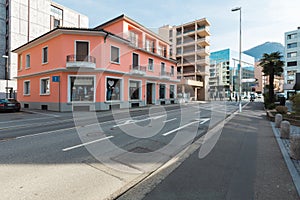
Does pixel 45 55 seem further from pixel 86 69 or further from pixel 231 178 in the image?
pixel 231 178

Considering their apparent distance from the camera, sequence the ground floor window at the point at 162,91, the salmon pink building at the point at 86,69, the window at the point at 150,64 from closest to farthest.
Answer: the salmon pink building at the point at 86,69, the window at the point at 150,64, the ground floor window at the point at 162,91

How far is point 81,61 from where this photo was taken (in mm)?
16094

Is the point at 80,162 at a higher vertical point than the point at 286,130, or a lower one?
lower

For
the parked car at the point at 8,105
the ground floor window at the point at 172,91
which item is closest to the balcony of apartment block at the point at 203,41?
the ground floor window at the point at 172,91

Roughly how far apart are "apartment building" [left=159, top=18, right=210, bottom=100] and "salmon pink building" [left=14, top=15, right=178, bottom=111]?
22456 millimetres

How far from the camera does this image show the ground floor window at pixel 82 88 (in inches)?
655

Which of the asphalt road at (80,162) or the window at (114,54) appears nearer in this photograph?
the asphalt road at (80,162)

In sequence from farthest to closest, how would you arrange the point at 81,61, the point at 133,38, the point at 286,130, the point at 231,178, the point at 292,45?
the point at 292,45 → the point at 133,38 → the point at 81,61 → the point at 286,130 → the point at 231,178

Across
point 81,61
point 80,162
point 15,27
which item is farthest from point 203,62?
point 80,162

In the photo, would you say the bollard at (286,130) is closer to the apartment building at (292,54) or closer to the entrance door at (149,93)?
Answer: the entrance door at (149,93)

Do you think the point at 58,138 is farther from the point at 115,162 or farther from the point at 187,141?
the point at 187,141

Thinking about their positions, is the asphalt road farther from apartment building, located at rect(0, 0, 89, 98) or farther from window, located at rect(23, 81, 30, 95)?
apartment building, located at rect(0, 0, 89, 98)

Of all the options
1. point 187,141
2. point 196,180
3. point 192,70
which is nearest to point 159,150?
point 187,141

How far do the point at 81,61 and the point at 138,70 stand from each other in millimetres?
7227
